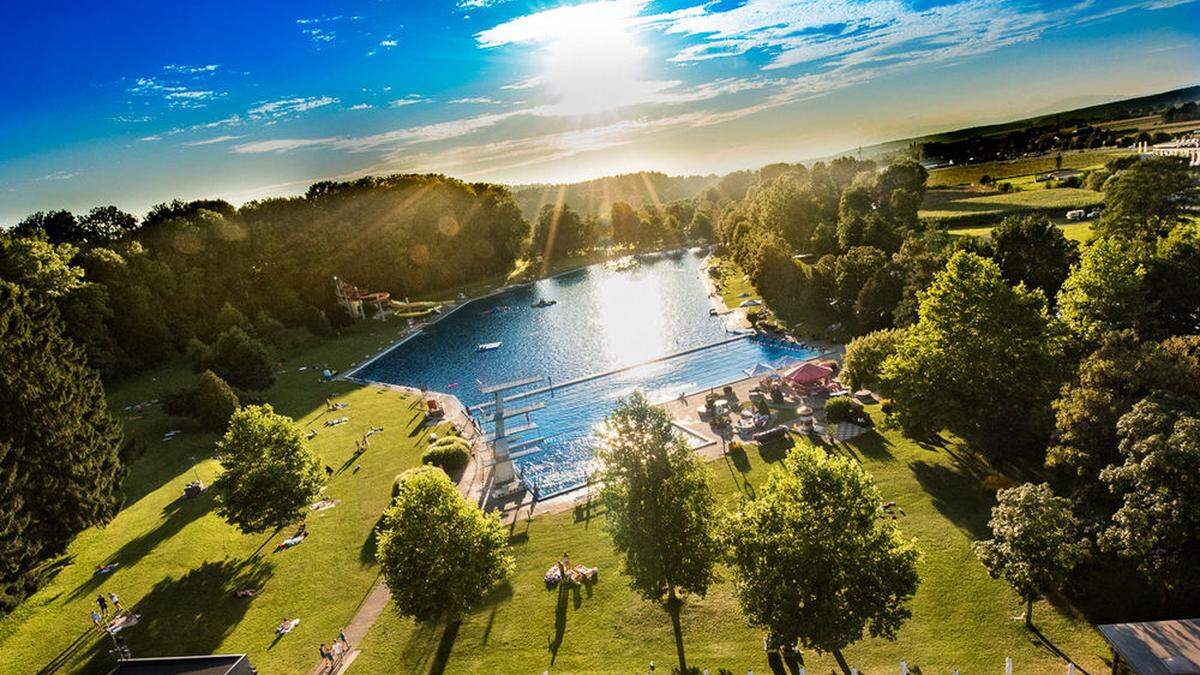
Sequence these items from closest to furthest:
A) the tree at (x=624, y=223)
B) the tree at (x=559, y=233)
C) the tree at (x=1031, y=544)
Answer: the tree at (x=1031, y=544)
the tree at (x=559, y=233)
the tree at (x=624, y=223)

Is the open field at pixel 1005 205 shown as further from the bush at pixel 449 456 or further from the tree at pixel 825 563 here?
the bush at pixel 449 456

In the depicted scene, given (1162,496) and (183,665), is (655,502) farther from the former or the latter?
(183,665)

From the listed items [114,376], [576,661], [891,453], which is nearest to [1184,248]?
[891,453]

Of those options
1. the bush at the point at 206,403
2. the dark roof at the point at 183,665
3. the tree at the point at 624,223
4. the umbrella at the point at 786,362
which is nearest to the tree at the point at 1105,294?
the umbrella at the point at 786,362

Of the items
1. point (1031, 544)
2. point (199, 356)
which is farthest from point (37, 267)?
point (1031, 544)

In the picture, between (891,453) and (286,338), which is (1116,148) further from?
(286,338)

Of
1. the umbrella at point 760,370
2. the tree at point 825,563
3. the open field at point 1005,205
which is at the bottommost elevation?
the umbrella at point 760,370
